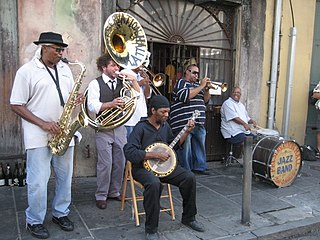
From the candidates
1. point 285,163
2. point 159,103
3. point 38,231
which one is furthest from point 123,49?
point 285,163

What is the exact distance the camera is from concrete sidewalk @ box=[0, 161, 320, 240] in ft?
12.2

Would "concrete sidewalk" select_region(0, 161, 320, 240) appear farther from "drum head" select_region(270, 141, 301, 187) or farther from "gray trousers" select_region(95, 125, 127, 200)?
"gray trousers" select_region(95, 125, 127, 200)

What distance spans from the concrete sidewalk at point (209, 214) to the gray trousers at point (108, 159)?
278 millimetres

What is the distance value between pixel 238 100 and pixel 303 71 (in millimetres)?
2301

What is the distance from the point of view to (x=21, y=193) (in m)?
4.75

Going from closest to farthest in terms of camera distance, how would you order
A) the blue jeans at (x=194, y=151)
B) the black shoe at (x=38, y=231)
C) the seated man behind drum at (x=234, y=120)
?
the black shoe at (x=38, y=231)
the blue jeans at (x=194, y=151)
the seated man behind drum at (x=234, y=120)

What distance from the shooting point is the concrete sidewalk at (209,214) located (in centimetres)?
373

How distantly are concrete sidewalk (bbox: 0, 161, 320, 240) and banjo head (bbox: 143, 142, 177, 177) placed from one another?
0.65 meters

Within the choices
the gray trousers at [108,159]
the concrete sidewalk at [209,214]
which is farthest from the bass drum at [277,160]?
the gray trousers at [108,159]

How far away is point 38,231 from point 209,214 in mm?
2017

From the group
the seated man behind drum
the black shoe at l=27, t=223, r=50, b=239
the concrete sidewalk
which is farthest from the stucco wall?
the black shoe at l=27, t=223, r=50, b=239

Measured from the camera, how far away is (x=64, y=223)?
3711 mm

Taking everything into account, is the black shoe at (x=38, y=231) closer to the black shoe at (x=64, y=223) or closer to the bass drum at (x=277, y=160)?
the black shoe at (x=64, y=223)

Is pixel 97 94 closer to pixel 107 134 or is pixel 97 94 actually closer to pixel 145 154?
pixel 107 134
